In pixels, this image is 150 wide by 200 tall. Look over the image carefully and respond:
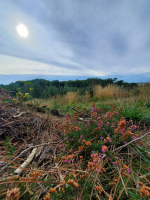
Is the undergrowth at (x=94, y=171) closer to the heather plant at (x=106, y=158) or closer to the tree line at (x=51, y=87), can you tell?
the heather plant at (x=106, y=158)

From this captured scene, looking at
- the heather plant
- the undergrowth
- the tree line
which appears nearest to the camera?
the undergrowth

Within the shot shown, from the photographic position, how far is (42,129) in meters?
1.66

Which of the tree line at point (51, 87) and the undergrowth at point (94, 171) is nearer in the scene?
the undergrowth at point (94, 171)

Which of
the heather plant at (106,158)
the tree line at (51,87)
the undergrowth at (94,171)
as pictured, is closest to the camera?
the undergrowth at (94,171)

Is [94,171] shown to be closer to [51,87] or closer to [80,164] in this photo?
[80,164]

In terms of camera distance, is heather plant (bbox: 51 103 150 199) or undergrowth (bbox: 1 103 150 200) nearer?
undergrowth (bbox: 1 103 150 200)

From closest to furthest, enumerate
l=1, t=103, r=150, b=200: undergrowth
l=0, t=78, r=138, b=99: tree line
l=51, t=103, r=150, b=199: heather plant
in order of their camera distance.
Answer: l=1, t=103, r=150, b=200: undergrowth
l=51, t=103, r=150, b=199: heather plant
l=0, t=78, r=138, b=99: tree line

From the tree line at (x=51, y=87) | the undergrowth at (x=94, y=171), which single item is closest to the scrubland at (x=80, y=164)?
the undergrowth at (x=94, y=171)

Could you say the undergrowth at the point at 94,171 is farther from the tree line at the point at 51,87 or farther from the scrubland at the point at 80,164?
the tree line at the point at 51,87

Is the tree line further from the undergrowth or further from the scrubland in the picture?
the undergrowth

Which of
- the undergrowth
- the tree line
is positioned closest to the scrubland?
the undergrowth

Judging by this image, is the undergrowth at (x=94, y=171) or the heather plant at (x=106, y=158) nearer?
the undergrowth at (x=94, y=171)

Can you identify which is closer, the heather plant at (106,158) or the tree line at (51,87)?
the heather plant at (106,158)

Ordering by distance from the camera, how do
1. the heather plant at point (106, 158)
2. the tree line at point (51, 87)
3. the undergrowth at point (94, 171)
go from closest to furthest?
the undergrowth at point (94, 171) → the heather plant at point (106, 158) → the tree line at point (51, 87)
